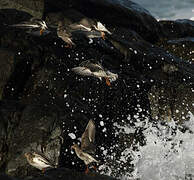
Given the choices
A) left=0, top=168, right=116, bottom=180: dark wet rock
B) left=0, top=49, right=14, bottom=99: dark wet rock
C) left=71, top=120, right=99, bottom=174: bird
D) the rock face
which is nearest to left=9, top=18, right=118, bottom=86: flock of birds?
the rock face

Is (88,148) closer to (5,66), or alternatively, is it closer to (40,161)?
(40,161)

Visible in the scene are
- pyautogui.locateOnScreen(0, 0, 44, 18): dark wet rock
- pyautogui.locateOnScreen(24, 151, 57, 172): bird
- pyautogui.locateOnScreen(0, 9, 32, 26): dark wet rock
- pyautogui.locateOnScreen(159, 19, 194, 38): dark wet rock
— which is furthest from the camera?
pyautogui.locateOnScreen(159, 19, 194, 38): dark wet rock

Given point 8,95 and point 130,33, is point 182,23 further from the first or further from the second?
point 8,95

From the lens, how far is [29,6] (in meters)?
11.9

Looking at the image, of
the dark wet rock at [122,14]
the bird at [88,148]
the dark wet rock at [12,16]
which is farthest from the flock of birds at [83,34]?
the dark wet rock at [122,14]

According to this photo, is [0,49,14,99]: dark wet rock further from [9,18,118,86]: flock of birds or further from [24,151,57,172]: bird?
[24,151,57,172]: bird

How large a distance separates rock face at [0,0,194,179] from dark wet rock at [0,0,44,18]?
72mm

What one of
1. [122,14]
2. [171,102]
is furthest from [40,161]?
[122,14]

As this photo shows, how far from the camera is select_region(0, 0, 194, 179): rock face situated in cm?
771

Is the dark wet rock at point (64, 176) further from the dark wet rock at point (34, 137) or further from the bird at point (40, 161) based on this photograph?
the dark wet rock at point (34, 137)

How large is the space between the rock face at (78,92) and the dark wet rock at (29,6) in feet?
0.24

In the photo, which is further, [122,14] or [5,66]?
[122,14]

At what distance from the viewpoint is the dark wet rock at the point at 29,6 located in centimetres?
1168

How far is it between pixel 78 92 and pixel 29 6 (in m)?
4.28
